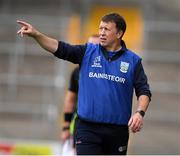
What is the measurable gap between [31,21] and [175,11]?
3.67 m

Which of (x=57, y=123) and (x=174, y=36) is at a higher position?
(x=174, y=36)

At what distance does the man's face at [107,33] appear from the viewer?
22.8 ft

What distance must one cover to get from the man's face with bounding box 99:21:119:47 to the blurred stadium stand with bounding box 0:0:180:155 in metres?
8.81

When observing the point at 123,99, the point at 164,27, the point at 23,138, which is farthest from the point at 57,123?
the point at 123,99

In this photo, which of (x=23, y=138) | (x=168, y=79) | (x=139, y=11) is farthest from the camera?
(x=139, y=11)

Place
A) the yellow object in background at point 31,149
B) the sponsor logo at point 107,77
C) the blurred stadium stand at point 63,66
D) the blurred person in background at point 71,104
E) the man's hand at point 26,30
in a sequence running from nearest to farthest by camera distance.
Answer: the man's hand at point 26,30
the sponsor logo at point 107,77
the blurred person in background at point 71,104
the yellow object in background at point 31,149
the blurred stadium stand at point 63,66

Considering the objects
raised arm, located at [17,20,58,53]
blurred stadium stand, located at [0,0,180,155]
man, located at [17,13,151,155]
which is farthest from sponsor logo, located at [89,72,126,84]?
blurred stadium stand, located at [0,0,180,155]

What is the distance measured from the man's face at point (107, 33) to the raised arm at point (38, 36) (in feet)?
1.55

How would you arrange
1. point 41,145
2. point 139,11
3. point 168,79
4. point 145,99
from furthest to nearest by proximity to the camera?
point 139,11 → point 168,79 → point 41,145 → point 145,99

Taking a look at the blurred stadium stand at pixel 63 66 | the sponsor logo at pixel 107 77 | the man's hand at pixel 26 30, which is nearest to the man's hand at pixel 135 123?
the sponsor logo at pixel 107 77

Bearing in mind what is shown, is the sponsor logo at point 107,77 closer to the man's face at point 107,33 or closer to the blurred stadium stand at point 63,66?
the man's face at point 107,33

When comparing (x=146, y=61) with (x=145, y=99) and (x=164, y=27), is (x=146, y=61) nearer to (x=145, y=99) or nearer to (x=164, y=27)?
(x=164, y=27)

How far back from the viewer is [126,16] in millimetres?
18578

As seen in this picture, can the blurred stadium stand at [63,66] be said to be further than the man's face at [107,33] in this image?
Yes
